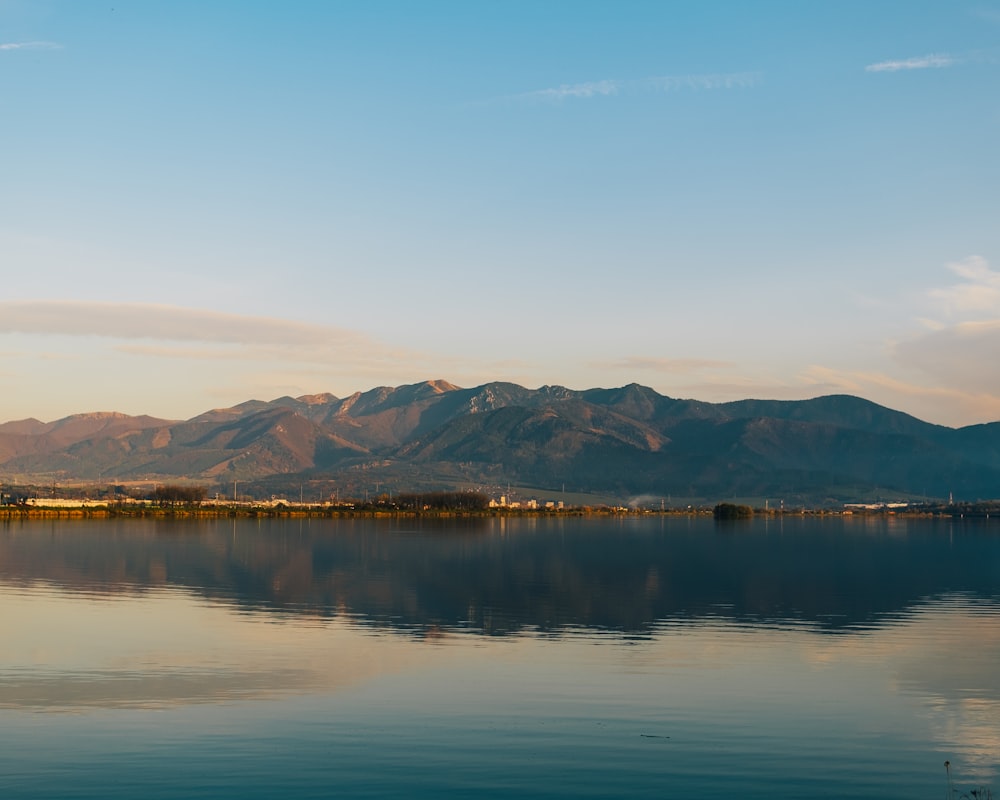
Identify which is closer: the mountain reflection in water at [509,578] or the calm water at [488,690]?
the calm water at [488,690]

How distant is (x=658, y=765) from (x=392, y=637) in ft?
98.9

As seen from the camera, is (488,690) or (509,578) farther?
(509,578)

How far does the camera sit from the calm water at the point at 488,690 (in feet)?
108

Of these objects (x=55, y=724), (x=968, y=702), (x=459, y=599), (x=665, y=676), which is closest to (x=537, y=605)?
(x=459, y=599)

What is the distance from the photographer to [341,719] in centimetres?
4006

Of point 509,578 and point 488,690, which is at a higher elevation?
point 488,690

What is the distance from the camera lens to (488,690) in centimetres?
4628

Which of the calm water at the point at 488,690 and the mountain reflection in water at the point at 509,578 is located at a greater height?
the calm water at the point at 488,690

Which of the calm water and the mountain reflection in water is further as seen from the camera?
the mountain reflection in water

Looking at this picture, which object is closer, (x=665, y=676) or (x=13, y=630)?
(x=665, y=676)

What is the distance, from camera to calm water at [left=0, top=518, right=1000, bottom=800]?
32.8 meters

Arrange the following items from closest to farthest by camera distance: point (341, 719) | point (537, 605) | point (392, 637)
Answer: point (341, 719)
point (392, 637)
point (537, 605)

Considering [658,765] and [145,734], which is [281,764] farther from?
[658,765]

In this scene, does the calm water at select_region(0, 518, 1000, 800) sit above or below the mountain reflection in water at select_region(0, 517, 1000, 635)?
above
